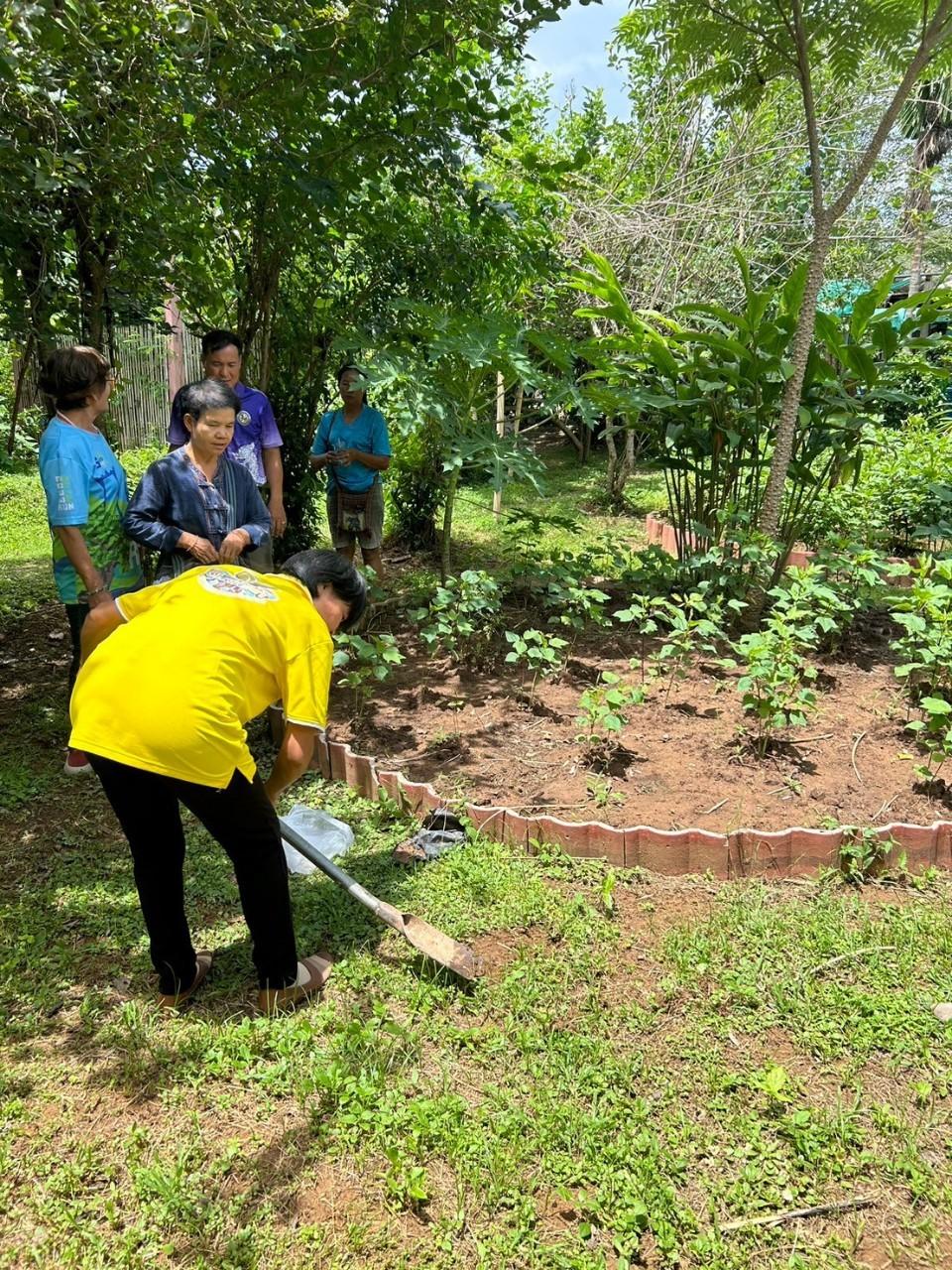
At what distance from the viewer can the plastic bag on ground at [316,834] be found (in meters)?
2.97

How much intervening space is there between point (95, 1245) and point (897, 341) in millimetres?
5149

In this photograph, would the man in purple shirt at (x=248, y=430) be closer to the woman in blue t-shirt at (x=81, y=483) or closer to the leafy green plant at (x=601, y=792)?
the woman in blue t-shirt at (x=81, y=483)

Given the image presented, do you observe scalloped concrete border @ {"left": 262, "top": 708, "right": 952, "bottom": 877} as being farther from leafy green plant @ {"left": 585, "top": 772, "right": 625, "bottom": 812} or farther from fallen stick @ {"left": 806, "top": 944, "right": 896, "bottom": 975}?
fallen stick @ {"left": 806, "top": 944, "right": 896, "bottom": 975}

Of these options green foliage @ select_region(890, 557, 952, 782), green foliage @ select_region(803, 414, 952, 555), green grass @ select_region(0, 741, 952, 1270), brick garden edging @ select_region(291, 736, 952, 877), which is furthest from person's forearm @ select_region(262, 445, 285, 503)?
green foliage @ select_region(803, 414, 952, 555)

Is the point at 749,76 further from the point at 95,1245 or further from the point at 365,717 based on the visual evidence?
the point at 95,1245

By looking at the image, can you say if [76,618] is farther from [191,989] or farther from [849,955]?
[849,955]

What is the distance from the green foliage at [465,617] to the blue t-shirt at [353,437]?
1.04 m

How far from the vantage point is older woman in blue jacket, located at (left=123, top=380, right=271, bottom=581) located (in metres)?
3.01

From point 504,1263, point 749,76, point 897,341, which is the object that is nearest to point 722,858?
point 504,1263

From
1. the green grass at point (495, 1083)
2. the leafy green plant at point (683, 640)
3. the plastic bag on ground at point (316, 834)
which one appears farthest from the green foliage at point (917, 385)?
the plastic bag on ground at point (316, 834)

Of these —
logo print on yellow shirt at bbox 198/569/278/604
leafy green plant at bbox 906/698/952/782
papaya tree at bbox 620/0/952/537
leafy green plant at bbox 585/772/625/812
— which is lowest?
leafy green plant at bbox 585/772/625/812

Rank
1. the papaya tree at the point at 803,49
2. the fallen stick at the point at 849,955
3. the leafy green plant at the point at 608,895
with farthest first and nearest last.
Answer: the papaya tree at the point at 803,49 → the leafy green plant at the point at 608,895 → the fallen stick at the point at 849,955

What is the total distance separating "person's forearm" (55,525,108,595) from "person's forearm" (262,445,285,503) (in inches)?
47.6

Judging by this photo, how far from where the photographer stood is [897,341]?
182 inches
